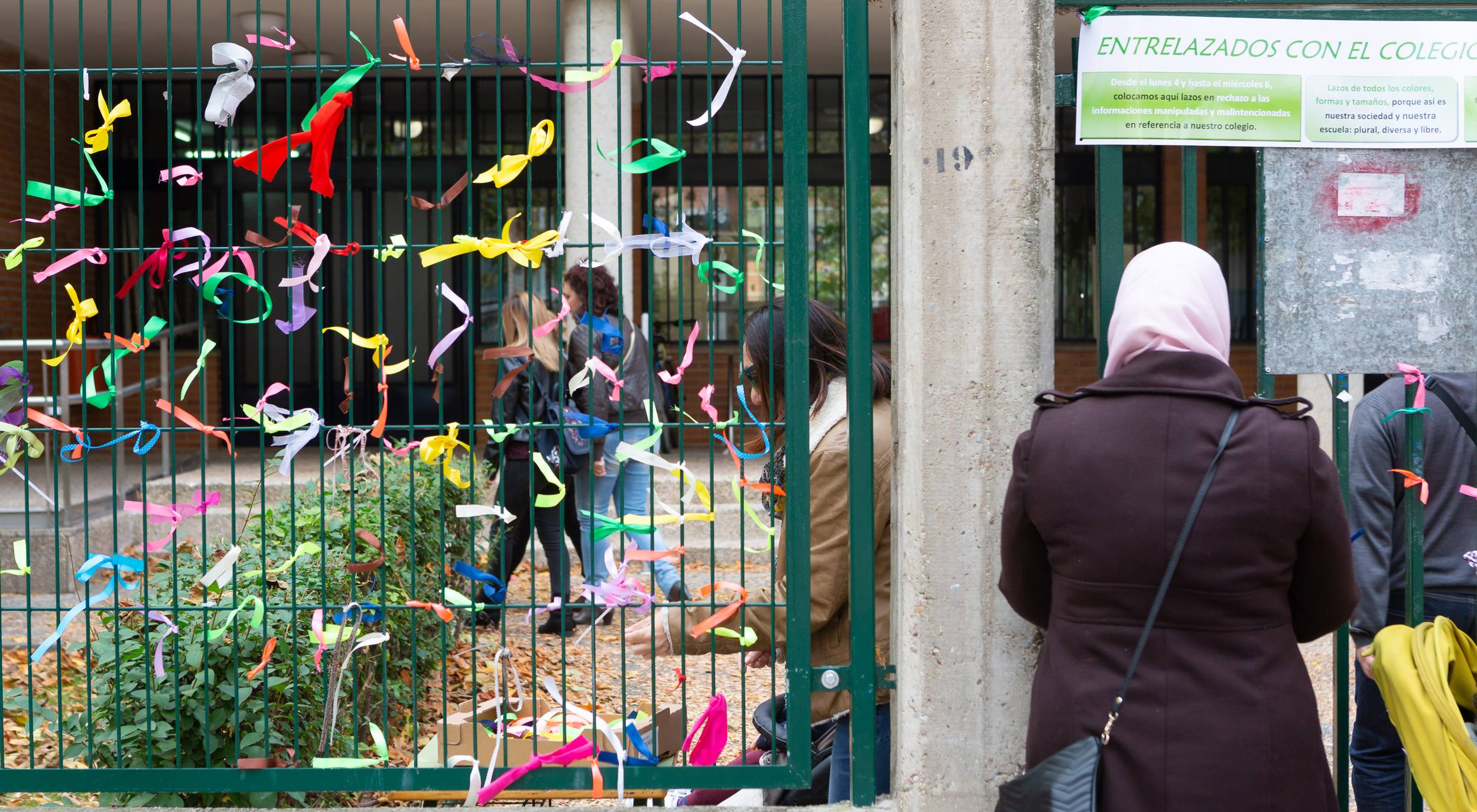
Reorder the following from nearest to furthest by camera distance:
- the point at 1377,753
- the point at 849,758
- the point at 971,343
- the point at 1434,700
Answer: the point at 1434,700
the point at 971,343
the point at 849,758
the point at 1377,753

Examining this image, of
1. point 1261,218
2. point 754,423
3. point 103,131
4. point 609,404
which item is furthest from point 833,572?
point 609,404

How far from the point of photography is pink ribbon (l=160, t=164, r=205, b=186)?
2.85 meters

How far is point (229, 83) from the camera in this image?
293 cm

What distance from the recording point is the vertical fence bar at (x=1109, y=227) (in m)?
2.85

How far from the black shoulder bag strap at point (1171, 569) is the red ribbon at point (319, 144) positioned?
2.01m

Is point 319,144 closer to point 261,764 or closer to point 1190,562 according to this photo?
point 261,764

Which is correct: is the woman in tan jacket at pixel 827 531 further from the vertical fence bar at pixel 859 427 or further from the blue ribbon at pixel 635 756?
the blue ribbon at pixel 635 756

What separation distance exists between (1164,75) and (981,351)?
2.56 ft

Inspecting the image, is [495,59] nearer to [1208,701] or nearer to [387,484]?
[1208,701]

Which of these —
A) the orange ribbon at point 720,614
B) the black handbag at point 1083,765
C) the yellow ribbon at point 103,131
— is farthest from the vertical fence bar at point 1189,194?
the yellow ribbon at point 103,131

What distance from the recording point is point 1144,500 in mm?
2098

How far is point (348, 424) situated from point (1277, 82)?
2422mm

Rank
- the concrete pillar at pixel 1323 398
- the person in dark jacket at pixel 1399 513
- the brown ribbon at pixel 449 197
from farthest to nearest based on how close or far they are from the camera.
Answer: the concrete pillar at pixel 1323 398, the person in dark jacket at pixel 1399 513, the brown ribbon at pixel 449 197

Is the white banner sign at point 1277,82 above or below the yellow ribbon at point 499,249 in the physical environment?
above
